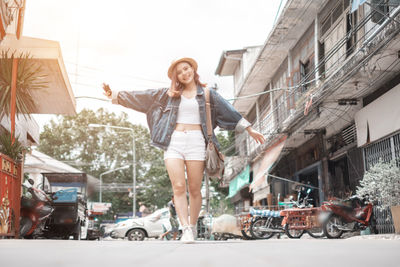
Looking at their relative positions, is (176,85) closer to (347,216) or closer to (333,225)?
(347,216)

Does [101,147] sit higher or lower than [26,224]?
higher

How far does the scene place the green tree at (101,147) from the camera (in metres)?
52.0

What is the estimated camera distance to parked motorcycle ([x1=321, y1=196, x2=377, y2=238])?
1071 centimetres

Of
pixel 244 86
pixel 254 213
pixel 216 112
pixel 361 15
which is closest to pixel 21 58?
pixel 216 112

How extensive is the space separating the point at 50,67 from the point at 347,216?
276 inches

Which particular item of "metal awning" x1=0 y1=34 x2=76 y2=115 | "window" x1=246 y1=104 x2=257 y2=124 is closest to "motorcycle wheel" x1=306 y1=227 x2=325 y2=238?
"metal awning" x1=0 y1=34 x2=76 y2=115

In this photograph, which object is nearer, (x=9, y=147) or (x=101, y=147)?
(x=9, y=147)

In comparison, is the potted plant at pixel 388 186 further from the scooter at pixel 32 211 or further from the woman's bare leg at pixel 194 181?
the scooter at pixel 32 211

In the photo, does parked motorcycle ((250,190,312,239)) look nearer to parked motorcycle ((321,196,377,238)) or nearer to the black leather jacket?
parked motorcycle ((321,196,377,238))

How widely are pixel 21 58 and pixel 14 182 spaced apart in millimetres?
2859

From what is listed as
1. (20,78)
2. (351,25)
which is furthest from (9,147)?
(351,25)

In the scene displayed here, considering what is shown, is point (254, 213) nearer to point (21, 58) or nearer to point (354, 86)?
point (354, 86)

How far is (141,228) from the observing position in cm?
1836

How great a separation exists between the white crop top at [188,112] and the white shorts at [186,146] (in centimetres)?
13
